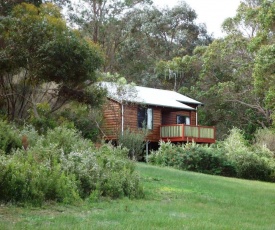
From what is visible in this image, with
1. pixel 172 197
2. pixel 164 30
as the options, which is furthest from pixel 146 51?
pixel 172 197

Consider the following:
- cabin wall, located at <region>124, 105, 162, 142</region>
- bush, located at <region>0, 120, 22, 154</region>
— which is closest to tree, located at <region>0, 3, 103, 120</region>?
bush, located at <region>0, 120, 22, 154</region>

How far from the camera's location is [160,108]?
3450 cm

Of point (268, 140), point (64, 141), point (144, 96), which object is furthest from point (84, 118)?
point (64, 141)

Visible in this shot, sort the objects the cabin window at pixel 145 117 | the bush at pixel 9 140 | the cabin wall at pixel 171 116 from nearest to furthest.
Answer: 1. the bush at pixel 9 140
2. the cabin window at pixel 145 117
3. the cabin wall at pixel 171 116

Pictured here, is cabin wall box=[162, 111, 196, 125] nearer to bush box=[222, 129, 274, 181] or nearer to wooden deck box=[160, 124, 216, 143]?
wooden deck box=[160, 124, 216, 143]

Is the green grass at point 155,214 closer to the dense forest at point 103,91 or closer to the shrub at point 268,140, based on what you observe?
the dense forest at point 103,91

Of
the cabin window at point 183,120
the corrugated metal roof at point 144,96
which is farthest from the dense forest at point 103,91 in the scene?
the cabin window at point 183,120

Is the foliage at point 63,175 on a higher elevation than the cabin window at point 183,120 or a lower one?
lower

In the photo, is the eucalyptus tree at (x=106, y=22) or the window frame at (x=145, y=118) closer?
the window frame at (x=145, y=118)

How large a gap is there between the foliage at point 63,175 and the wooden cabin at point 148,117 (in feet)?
57.7

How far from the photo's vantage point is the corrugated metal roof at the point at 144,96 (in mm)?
31422

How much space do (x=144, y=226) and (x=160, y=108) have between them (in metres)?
27.2

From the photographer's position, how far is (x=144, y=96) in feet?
114

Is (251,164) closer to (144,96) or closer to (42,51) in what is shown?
(144,96)
